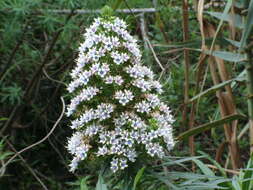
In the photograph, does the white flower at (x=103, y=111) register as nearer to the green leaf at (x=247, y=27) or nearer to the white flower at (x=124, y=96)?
the white flower at (x=124, y=96)

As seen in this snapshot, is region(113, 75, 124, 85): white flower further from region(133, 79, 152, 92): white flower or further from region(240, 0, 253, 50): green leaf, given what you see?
region(240, 0, 253, 50): green leaf

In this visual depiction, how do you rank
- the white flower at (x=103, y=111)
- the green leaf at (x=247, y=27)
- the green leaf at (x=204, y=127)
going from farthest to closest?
the green leaf at (x=204, y=127) < the green leaf at (x=247, y=27) < the white flower at (x=103, y=111)

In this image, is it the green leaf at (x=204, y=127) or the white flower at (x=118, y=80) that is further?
the green leaf at (x=204, y=127)

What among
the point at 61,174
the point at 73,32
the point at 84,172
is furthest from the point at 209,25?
the point at 61,174

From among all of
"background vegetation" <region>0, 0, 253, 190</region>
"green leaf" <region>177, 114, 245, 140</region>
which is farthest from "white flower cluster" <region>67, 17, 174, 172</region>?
"background vegetation" <region>0, 0, 253, 190</region>

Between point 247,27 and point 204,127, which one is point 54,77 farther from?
point 247,27

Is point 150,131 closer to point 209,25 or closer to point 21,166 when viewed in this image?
point 209,25

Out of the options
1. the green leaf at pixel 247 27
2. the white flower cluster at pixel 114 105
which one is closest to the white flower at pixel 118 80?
the white flower cluster at pixel 114 105

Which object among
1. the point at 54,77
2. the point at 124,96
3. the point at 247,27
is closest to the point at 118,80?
the point at 124,96
